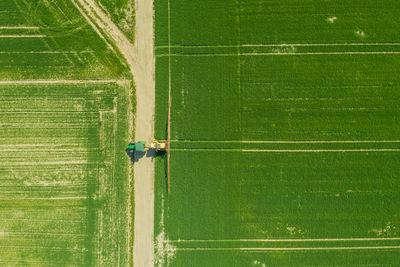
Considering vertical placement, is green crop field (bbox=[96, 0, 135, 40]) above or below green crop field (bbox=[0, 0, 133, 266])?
above

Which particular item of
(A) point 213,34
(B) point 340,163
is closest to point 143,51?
(A) point 213,34

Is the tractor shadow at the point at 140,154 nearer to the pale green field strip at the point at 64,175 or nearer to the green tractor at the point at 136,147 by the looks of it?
the green tractor at the point at 136,147

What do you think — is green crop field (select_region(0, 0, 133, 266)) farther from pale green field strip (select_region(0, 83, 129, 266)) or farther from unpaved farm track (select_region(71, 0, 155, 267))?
unpaved farm track (select_region(71, 0, 155, 267))

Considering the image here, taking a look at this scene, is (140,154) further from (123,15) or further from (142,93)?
(123,15)

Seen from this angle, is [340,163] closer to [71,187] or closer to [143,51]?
[143,51]

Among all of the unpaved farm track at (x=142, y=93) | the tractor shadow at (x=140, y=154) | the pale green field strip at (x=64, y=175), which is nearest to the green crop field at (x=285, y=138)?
the unpaved farm track at (x=142, y=93)

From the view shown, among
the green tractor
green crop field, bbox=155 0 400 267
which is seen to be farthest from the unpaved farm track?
green crop field, bbox=155 0 400 267
